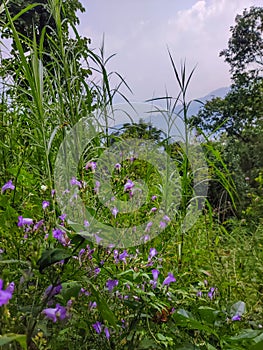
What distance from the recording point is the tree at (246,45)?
9320 mm

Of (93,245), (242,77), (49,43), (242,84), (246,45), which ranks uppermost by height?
(246,45)

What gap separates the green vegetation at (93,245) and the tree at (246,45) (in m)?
8.60

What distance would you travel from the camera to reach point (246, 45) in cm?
A: 957

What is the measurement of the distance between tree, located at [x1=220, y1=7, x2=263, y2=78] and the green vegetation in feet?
28.2

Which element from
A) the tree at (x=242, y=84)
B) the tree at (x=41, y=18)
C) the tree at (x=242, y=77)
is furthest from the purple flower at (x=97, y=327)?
the tree at (x=242, y=77)

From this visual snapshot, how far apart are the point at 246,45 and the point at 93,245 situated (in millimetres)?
10027

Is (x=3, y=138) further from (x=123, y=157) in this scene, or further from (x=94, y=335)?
(x=94, y=335)

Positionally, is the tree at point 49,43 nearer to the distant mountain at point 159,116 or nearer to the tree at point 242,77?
the distant mountain at point 159,116

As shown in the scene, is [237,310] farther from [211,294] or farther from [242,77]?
[242,77]

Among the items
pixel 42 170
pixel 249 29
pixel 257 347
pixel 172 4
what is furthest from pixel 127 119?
pixel 249 29

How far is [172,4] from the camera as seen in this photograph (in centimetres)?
167

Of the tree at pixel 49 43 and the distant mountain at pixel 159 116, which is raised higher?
the tree at pixel 49 43

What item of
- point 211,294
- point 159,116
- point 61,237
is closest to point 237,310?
point 211,294

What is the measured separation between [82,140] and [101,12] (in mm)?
1133
